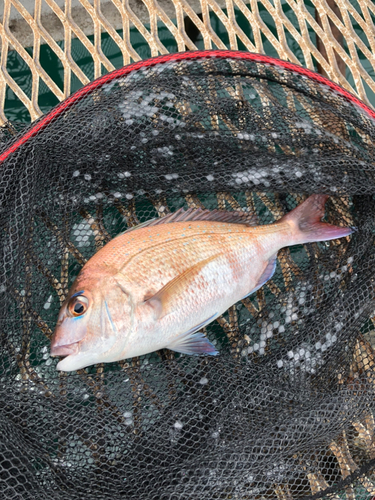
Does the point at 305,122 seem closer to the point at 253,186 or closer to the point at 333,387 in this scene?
the point at 253,186

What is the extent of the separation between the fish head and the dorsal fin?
44cm

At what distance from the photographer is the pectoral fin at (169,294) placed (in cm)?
199

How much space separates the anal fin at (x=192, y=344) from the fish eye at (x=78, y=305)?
48 centimetres

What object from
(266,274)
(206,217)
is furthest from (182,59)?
(266,274)

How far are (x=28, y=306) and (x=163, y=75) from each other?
1454 mm

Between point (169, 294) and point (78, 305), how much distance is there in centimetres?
42

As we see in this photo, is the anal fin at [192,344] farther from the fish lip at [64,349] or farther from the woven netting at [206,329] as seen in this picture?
the fish lip at [64,349]

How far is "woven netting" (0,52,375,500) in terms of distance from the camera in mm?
2027

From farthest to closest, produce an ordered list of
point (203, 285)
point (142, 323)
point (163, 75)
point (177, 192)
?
point (177, 192) → point (163, 75) → point (203, 285) → point (142, 323)

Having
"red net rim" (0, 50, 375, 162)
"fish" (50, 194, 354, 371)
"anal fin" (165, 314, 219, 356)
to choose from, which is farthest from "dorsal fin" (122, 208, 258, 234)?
"red net rim" (0, 50, 375, 162)

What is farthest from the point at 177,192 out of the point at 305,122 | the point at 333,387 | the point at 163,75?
the point at 333,387

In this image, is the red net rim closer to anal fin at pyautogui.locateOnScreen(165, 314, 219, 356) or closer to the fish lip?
the fish lip

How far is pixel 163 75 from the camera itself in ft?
7.71

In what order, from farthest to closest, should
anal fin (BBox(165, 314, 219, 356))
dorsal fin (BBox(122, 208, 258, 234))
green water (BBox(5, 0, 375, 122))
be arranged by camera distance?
green water (BBox(5, 0, 375, 122))
dorsal fin (BBox(122, 208, 258, 234))
anal fin (BBox(165, 314, 219, 356))
